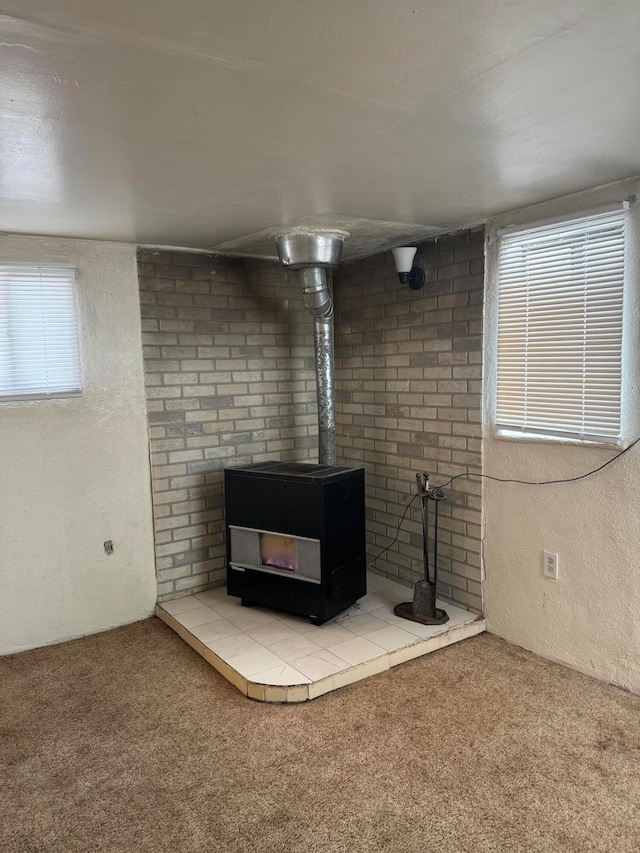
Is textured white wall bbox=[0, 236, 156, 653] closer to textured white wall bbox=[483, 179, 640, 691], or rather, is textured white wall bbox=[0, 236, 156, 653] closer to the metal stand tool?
the metal stand tool

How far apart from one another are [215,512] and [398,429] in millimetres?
1290

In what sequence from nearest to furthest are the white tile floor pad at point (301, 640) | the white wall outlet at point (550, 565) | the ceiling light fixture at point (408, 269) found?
the white tile floor pad at point (301, 640) < the white wall outlet at point (550, 565) < the ceiling light fixture at point (408, 269)

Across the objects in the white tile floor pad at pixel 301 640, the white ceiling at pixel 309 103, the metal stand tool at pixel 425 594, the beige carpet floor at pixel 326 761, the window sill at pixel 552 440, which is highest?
the white ceiling at pixel 309 103

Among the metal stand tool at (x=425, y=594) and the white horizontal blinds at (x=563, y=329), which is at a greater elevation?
the white horizontal blinds at (x=563, y=329)

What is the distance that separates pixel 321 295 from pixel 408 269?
53 centimetres

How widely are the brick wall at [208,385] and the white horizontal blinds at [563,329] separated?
1.56 m

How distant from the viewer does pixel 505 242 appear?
3.01 m

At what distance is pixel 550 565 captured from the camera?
291 cm

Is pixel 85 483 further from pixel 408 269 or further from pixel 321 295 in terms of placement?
pixel 408 269

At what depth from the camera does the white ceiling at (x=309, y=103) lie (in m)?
1.20

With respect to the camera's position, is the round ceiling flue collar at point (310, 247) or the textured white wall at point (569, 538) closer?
the textured white wall at point (569, 538)

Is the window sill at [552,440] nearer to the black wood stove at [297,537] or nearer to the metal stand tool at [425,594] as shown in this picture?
the metal stand tool at [425,594]

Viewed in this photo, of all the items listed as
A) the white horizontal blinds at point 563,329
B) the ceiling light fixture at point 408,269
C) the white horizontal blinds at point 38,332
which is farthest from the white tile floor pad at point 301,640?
the ceiling light fixture at point 408,269

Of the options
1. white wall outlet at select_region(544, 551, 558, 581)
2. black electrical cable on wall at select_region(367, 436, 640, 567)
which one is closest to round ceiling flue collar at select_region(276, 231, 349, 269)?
black electrical cable on wall at select_region(367, 436, 640, 567)
